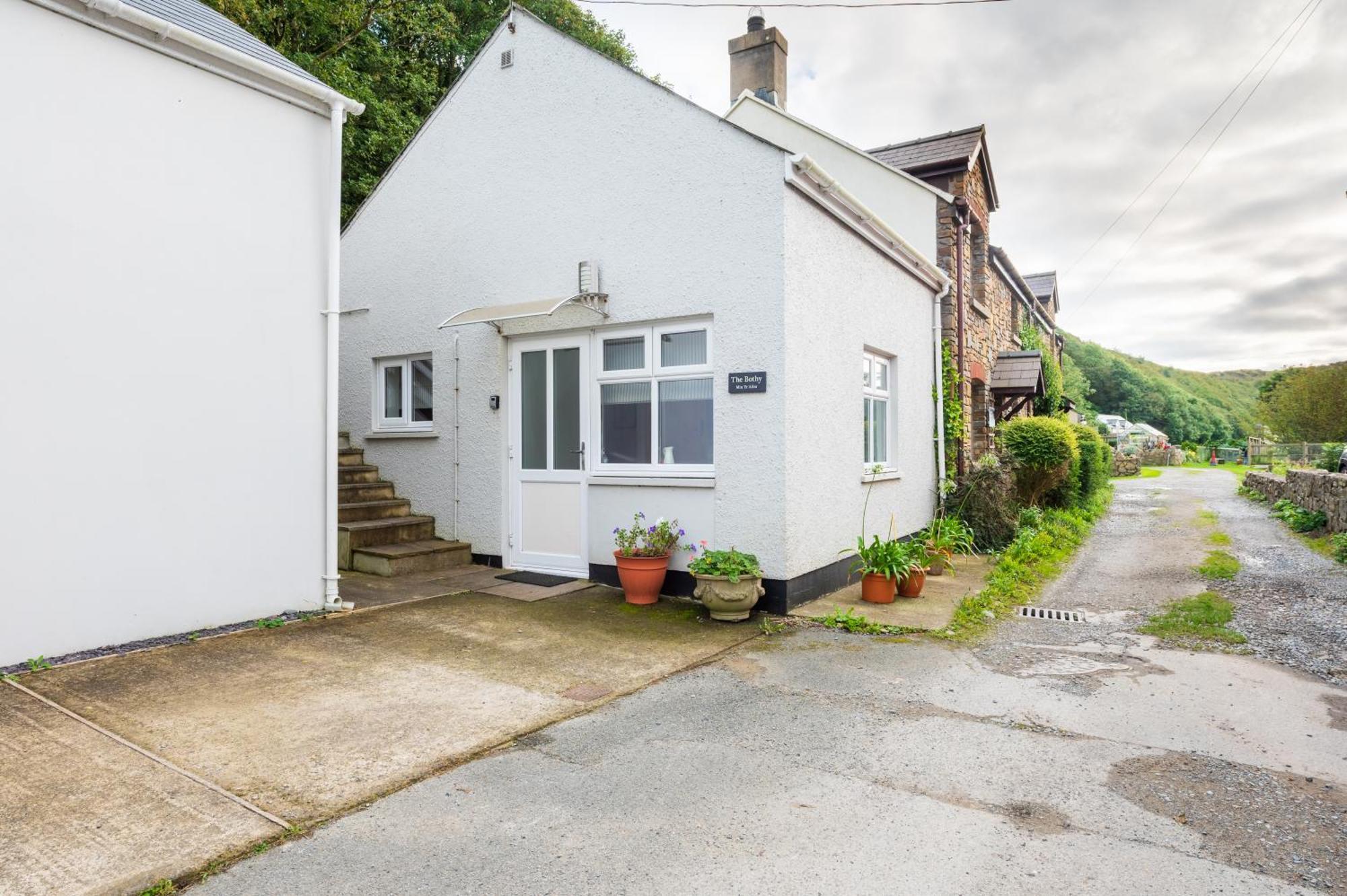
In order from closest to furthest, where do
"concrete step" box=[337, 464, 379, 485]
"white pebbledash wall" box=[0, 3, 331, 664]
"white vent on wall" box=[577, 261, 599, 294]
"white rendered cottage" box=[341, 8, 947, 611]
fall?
"white pebbledash wall" box=[0, 3, 331, 664], "white rendered cottage" box=[341, 8, 947, 611], "white vent on wall" box=[577, 261, 599, 294], "concrete step" box=[337, 464, 379, 485]

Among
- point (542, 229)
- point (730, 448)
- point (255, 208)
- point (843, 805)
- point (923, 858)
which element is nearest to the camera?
point (923, 858)

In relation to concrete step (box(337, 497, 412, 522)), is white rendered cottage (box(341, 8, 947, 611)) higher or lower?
higher

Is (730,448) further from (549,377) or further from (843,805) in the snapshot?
(843,805)

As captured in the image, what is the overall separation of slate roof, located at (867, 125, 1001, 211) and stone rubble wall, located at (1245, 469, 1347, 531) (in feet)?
24.3

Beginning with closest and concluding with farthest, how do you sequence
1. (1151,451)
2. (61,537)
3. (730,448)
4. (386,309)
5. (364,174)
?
(61,537) < (730,448) < (386,309) < (364,174) < (1151,451)

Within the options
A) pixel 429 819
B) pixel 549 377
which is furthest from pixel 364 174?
pixel 429 819

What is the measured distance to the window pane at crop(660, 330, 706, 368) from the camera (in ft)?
23.0

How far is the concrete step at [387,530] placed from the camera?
28.1 feet

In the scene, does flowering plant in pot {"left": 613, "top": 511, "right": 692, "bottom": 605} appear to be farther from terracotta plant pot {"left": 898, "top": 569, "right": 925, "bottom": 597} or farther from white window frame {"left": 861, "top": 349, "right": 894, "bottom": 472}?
white window frame {"left": 861, "top": 349, "right": 894, "bottom": 472}

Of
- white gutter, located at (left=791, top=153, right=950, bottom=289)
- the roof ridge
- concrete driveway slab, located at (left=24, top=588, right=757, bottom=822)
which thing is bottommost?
concrete driveway slab, located at (left=24, top=588, right=757, bottom=822)

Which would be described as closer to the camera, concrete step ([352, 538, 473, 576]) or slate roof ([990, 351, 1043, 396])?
concrete step ([352, 538, 473, 576])

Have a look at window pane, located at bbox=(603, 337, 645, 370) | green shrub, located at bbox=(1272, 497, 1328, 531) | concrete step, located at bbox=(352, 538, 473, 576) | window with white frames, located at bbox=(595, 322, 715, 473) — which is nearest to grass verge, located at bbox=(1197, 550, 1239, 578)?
green shrub, located at bbox=(1272, 497, 1328, 531)

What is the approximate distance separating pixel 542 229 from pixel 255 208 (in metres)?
2.78

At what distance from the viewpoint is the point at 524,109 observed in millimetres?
8156
